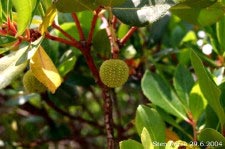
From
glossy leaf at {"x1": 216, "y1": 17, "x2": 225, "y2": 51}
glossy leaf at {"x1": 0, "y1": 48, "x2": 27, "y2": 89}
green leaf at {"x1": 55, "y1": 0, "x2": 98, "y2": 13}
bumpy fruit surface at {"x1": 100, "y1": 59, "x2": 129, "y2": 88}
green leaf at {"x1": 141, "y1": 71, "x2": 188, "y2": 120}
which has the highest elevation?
green leaf at {"x1": 55, "y1": 0, "x2": 98, "y2": 13}

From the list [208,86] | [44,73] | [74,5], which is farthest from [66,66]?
[208,86]

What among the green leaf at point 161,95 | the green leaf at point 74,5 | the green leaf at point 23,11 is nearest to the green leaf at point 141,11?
the green leaf at point 74,5

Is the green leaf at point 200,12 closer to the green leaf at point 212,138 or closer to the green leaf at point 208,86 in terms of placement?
the green leaf at point 208,86

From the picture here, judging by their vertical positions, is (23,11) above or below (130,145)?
above

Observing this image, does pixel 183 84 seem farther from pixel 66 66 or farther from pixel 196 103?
pixel 66 66

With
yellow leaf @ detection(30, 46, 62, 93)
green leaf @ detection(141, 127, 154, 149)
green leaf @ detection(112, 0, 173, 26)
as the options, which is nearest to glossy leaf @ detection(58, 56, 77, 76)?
yellow leaf @ detection(30, 46, 62, 93)

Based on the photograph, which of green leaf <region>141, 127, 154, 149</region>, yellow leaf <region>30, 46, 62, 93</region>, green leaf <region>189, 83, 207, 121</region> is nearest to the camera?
green leaf <region>141, 127, 154, 149</region>

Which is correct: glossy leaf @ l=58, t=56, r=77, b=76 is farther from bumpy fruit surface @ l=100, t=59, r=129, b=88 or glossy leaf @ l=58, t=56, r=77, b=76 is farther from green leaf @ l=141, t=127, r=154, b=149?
green leaf @ l=141, t=127, r=154, b=149
